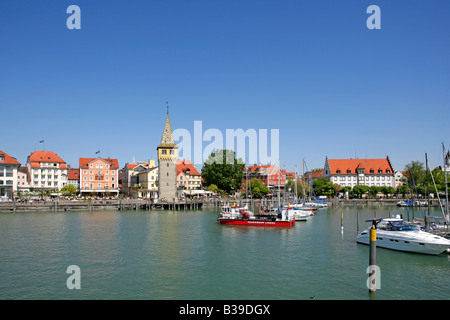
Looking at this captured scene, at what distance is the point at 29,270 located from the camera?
23844 mm

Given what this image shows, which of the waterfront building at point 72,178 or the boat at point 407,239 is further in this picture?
the waterfront building at point 72,178

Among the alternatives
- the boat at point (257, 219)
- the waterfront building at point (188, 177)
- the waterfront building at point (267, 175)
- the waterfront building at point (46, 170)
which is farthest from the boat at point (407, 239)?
the waterfront building at point (267, 175)

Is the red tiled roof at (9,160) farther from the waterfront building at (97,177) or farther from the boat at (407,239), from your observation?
the boat at (407,239)

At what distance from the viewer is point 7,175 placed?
276 ft

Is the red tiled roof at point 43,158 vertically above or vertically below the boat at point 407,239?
above

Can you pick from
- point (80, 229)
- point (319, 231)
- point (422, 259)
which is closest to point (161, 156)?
point (80, 229)

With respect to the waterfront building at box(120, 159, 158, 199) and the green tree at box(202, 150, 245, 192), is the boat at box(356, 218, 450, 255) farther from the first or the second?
the green tree at box(202, 150, 245, 192)

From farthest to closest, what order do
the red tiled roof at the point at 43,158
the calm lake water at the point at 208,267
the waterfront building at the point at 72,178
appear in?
the waterfront building at the point at 72,178 → the red tiled roof at the point at 43,158 → the calm lake water at the point at 208,267

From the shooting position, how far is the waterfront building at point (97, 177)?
321 ft

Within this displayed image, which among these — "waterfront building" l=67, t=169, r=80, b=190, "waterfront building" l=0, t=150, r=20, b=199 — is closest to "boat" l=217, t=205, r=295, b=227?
"waterfront building" l=0, t=150, r=20, b=199

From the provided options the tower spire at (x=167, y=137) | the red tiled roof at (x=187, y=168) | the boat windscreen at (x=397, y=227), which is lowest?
the boat windscreen at (x=397, y=227)

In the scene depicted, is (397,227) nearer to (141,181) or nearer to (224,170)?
(224,170)

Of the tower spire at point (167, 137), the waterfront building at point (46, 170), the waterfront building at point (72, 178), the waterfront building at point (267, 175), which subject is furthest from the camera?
the waterfront building at point (267, 175)
